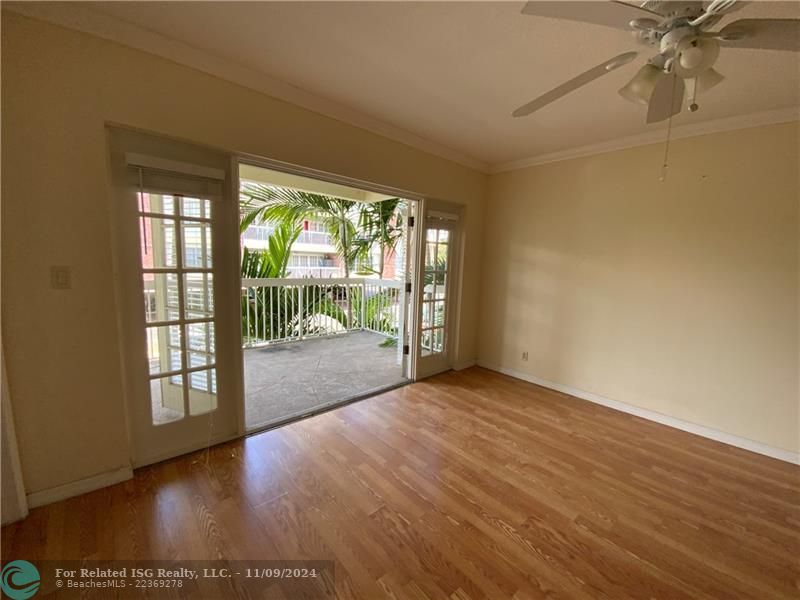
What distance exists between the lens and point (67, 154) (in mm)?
1544

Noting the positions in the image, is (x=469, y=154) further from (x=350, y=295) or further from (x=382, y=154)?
(x=350, y=295)


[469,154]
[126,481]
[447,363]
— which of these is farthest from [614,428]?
[126,481]

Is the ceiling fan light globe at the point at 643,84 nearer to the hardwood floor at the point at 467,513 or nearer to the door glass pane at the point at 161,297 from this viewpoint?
the hardwood floor at the point at 467,513

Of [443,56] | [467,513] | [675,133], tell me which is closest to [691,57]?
[443,56]

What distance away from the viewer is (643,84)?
1.39 meters

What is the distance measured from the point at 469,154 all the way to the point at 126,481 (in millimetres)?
3786

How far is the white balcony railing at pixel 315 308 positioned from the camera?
15.0 ft

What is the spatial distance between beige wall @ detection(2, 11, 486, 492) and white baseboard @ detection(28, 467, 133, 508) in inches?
1.3

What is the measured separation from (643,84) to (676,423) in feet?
8.64

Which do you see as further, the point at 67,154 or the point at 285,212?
the point at 285,212

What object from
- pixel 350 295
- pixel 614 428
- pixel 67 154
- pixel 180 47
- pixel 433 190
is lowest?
pixel 614 428

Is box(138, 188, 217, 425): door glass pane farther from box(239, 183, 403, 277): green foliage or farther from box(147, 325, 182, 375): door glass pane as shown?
box(239, 183, 403, 277): green foliage

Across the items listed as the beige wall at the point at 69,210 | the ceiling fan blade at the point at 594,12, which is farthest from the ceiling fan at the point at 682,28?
the beige wall at the point at 69,210

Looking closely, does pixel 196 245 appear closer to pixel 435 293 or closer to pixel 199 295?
pixel 199 295
